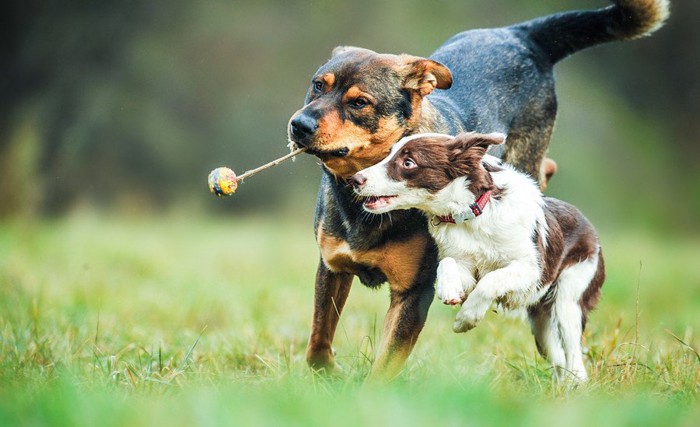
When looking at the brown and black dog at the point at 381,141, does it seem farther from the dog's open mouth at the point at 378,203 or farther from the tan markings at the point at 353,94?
the dog's open mouth at the point at 378,203

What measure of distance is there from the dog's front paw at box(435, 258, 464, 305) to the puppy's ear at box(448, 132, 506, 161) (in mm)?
450

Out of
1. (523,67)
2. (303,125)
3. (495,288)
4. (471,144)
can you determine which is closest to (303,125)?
(303,125)

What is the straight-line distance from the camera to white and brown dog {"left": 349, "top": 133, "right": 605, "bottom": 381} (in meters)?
3.53

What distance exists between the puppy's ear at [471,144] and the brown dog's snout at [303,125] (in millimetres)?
574

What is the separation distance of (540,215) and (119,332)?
8.39 feet

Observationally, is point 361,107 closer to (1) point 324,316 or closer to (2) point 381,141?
(2) point 381,141

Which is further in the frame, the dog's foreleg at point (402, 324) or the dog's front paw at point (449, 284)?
the dog's foreleg at point (402, 324)

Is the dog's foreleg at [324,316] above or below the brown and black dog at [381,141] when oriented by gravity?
below

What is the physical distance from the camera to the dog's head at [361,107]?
3.64 m

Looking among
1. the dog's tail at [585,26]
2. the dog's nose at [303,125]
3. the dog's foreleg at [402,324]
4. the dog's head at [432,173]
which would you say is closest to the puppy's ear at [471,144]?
the dog's head at [432,173]

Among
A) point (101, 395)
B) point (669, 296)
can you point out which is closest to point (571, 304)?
point (101, 395)

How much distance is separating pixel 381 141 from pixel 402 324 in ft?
2.69

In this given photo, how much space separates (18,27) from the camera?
9461 mm

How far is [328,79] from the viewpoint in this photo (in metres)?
3.84
